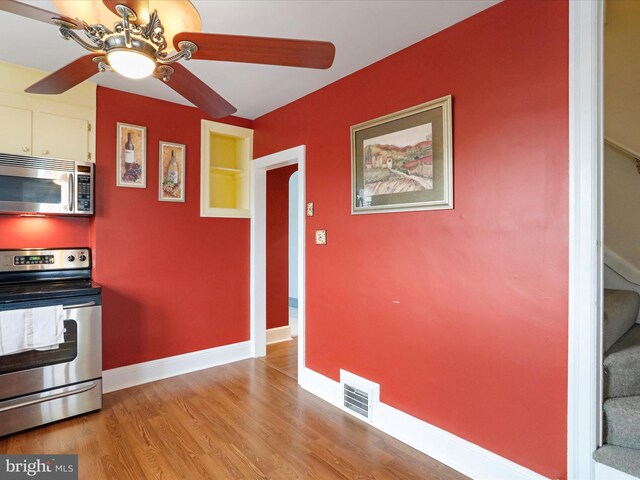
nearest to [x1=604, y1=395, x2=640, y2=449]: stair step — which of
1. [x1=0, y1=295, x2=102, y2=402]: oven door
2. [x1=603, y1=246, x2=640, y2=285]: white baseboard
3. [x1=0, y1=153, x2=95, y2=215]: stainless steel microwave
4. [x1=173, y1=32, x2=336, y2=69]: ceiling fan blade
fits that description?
[x1=603, y1=246, x2=640, y2=285]: white baseboard

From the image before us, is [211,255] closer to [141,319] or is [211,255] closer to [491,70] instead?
[141,319]

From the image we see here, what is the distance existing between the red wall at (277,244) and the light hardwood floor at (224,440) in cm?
138

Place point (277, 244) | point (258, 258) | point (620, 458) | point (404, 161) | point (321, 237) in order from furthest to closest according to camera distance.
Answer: point (277, 244)
point (258, 258)
point (321, 237)
point (404, 161)
point (620, 458)

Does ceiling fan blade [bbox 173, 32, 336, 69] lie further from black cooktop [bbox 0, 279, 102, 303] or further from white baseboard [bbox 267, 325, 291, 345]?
white baseboard [bbox 267, 325, 291, 345]

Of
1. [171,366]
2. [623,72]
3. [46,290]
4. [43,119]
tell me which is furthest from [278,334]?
[623,72]

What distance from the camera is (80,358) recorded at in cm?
258

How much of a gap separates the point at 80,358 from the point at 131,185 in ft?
4.77

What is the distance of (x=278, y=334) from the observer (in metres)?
4.43

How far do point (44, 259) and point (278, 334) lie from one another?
2533mm

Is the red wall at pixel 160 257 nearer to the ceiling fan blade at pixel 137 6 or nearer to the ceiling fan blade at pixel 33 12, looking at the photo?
the ceiling fan blade at pixel 33 12

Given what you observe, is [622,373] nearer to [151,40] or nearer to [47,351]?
[151,40]

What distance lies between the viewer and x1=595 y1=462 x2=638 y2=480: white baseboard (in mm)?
1498

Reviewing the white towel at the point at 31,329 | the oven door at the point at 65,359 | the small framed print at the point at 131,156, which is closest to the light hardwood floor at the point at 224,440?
the oven door at the point at 65,359

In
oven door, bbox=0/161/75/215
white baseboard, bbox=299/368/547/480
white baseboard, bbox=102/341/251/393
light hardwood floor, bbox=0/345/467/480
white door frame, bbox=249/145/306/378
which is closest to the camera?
white baseboard, bbox=299/368/547/480
